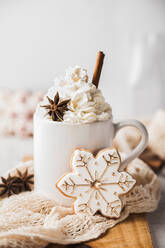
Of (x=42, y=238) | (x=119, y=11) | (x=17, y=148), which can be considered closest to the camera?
(x=42, y=238)

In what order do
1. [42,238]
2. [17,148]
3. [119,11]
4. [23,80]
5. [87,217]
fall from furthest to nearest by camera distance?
[23,80] < [119,11] < [17,148] < [87,217] < [42,238]

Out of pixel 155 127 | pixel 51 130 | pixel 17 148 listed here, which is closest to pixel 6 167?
Answer: pixel 17 148

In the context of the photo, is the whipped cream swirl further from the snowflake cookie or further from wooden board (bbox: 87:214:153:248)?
wooden board (bbox: 87:214:153:248)

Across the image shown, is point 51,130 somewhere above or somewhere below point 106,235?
above

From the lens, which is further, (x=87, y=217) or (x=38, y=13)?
(x=38, y=13)

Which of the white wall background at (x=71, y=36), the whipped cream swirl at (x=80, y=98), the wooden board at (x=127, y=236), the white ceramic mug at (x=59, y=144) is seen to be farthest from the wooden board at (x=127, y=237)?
the white wall background at (x=71, y=36)

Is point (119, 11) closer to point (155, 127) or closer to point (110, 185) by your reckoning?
point (155, 127)

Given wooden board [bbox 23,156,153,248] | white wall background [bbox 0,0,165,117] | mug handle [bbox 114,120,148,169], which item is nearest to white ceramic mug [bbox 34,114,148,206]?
mug handle [bbox 114,120,148,169]

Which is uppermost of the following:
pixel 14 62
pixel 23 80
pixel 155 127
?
pixel 14 62
